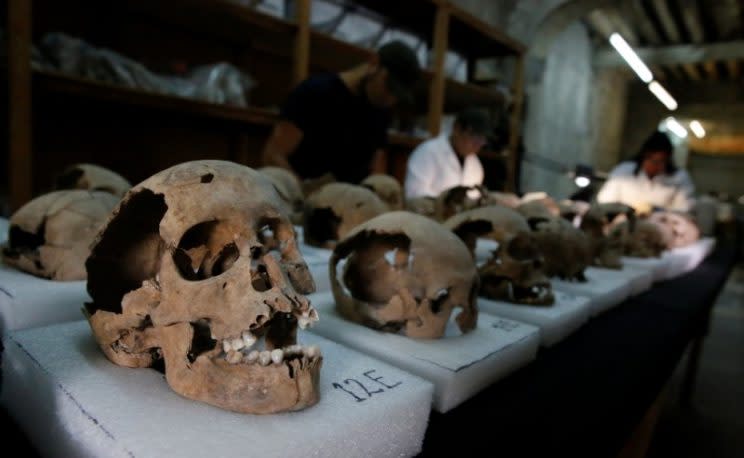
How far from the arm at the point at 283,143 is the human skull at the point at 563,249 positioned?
1404mm

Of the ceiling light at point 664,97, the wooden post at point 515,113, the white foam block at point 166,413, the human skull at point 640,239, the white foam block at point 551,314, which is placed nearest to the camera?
the white foam block at point 166,413

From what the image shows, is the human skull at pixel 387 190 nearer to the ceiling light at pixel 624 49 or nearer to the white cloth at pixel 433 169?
the white cloth at pixel 433 169

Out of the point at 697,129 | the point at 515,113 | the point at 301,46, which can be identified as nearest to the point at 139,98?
the point at 301,46

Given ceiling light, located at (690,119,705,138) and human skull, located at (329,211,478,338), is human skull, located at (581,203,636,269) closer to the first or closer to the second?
human skull, located at (329,211,478,338)

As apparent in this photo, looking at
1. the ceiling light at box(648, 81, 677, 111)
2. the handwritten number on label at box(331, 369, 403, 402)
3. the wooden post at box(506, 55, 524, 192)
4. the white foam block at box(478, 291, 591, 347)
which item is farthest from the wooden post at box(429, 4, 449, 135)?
the ceiling light at box(648, 81, 677, 111)

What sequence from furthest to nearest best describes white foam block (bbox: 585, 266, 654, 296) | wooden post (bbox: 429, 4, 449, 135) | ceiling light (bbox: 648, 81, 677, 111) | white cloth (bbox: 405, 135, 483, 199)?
ceiling light (bbox: 648, 81, 677, 111) < wooden post (bbox: 429, 4, 449, 135) < white cloth (bbox: 405, 135, 483, 199) < white foam block (bbox: 585, 266, 654, 296)

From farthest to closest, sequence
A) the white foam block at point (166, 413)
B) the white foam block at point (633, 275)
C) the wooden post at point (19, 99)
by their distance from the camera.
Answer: the white foam block at point (633, 275) < the wooden post at point (19, 99) < the white foam block at point (166, 413)

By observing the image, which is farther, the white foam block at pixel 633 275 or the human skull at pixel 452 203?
the human skull at pixel 452 203

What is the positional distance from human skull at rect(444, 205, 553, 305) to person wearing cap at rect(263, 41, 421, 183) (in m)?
1.20

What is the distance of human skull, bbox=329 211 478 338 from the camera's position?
127 centimetres

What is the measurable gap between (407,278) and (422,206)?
151 cm

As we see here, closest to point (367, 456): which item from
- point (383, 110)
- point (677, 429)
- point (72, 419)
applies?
point (72, 419)

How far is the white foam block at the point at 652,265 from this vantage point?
276 centimetres

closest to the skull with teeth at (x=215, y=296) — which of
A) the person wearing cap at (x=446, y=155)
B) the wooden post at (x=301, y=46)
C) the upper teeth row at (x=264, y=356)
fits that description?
the upper teeth row at (x=264, y=356)
